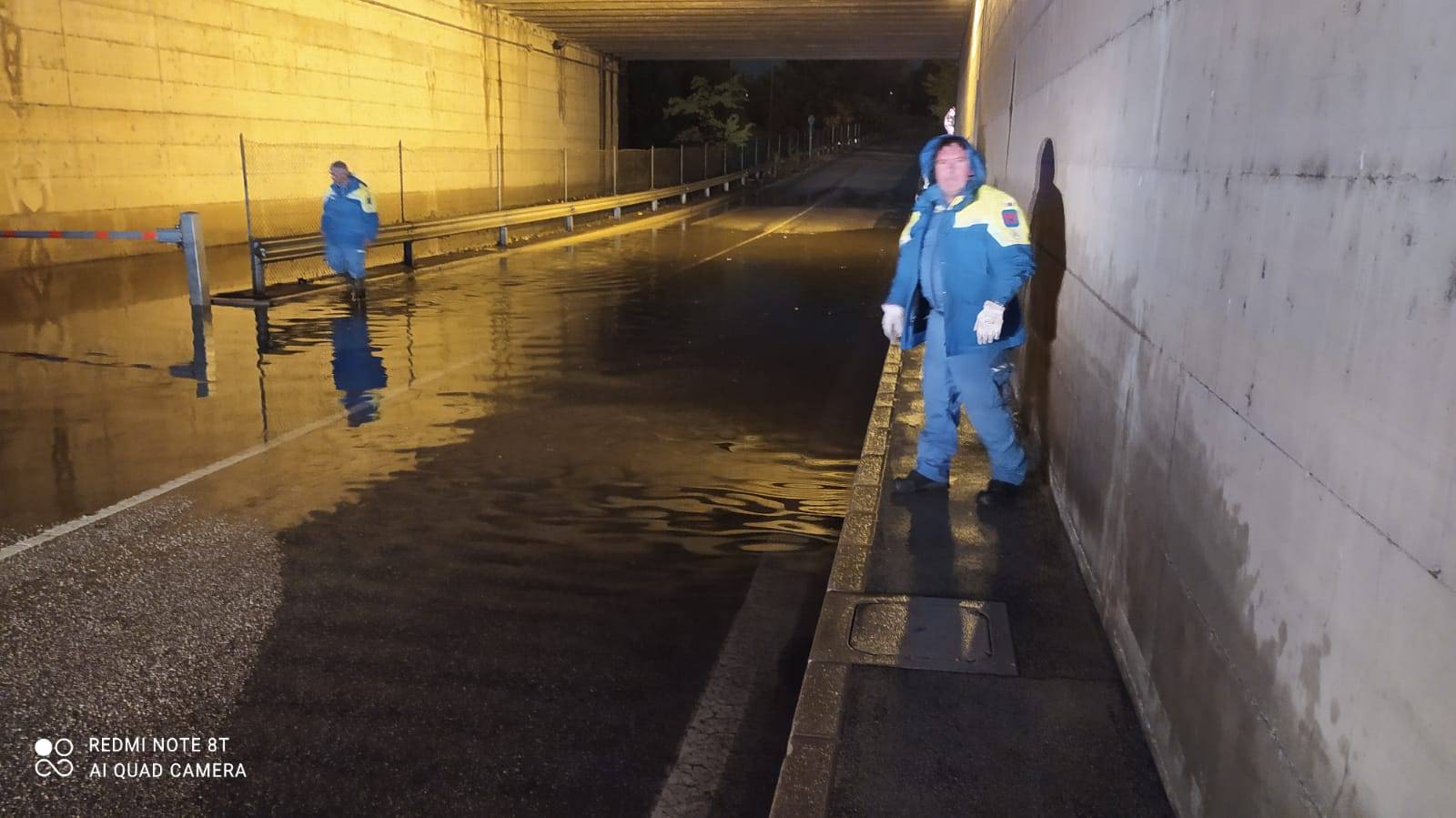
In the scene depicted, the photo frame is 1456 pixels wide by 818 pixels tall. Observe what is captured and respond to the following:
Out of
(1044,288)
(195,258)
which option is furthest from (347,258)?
(1044,288)

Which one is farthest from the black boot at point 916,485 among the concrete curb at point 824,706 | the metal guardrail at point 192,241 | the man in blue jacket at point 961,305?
the metal guardrail at point 192,241

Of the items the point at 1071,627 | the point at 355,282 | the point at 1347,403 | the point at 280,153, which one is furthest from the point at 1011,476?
the point at 280,153

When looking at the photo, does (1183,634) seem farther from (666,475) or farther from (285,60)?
(285,60)

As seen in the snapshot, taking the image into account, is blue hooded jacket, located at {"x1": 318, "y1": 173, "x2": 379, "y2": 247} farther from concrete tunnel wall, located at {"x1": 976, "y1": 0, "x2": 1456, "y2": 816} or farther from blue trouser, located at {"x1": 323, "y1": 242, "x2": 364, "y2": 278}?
concrete tunnel wall, located at {"x1": 976, "y1": 0, "x2": 1456, "y2": 816}

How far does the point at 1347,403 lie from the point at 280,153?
66.9ft

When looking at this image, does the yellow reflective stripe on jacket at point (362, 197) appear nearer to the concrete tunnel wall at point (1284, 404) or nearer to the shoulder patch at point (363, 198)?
the shoulder patch at point (363, 198)

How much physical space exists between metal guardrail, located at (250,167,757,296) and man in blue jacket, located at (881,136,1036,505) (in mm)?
10380

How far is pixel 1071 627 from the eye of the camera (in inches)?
163

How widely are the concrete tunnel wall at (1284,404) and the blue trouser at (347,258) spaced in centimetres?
1117

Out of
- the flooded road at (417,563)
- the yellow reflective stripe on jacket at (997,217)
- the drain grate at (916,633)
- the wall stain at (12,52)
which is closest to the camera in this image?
the flooded road at (417,563)

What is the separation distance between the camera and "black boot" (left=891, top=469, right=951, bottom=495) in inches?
229

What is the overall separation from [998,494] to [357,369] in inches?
238

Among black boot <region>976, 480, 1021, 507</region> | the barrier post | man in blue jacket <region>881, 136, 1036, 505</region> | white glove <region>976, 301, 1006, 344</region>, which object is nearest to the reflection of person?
the barrier post

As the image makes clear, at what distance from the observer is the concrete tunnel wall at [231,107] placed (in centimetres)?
1481
